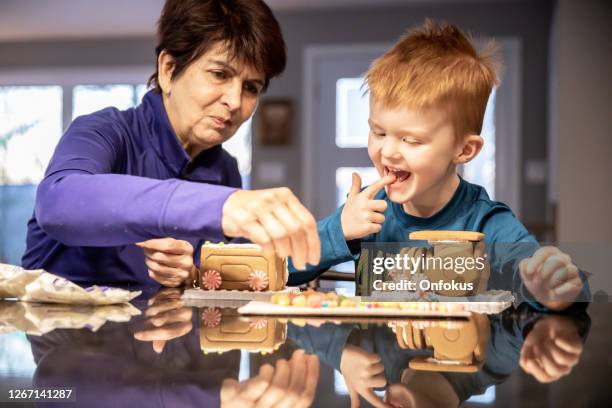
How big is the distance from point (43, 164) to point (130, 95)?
1.25 meters

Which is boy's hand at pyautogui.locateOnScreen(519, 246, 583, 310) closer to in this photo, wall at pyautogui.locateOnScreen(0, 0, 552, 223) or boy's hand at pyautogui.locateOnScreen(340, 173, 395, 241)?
boy's hand at pyautogui.locateOnScreen(340, 173, 395, 241)

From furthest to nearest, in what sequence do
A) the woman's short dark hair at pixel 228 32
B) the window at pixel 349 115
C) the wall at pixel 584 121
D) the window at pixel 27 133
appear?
the window at pixel 27 133, the window at pixel 349 115, the wall at pixel 584 121, the woman's short dark hair at pixel 228 32

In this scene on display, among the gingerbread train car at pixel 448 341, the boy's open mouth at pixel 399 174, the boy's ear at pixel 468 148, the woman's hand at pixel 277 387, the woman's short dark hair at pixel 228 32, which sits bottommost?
the gingerbread train car at pixel 448 341

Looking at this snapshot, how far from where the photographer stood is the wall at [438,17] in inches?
230

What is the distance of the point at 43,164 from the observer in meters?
7.36

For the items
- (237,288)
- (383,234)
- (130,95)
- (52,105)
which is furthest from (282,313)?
(52,105)

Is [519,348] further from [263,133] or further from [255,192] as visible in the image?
[263,133]

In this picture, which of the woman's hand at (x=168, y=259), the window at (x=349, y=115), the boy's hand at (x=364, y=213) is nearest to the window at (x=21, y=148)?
the window at (x=349, y=115)

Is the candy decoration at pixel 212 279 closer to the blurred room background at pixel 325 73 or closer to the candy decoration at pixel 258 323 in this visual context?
the candy decoration at pixel 258 323

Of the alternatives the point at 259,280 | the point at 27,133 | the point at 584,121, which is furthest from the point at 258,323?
the point at 27,133

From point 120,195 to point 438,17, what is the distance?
216 inches

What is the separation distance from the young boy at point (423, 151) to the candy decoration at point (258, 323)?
41 cm

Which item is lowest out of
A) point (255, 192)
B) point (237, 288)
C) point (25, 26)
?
point (237, 288)

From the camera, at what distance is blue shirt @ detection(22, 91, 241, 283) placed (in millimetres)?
822
